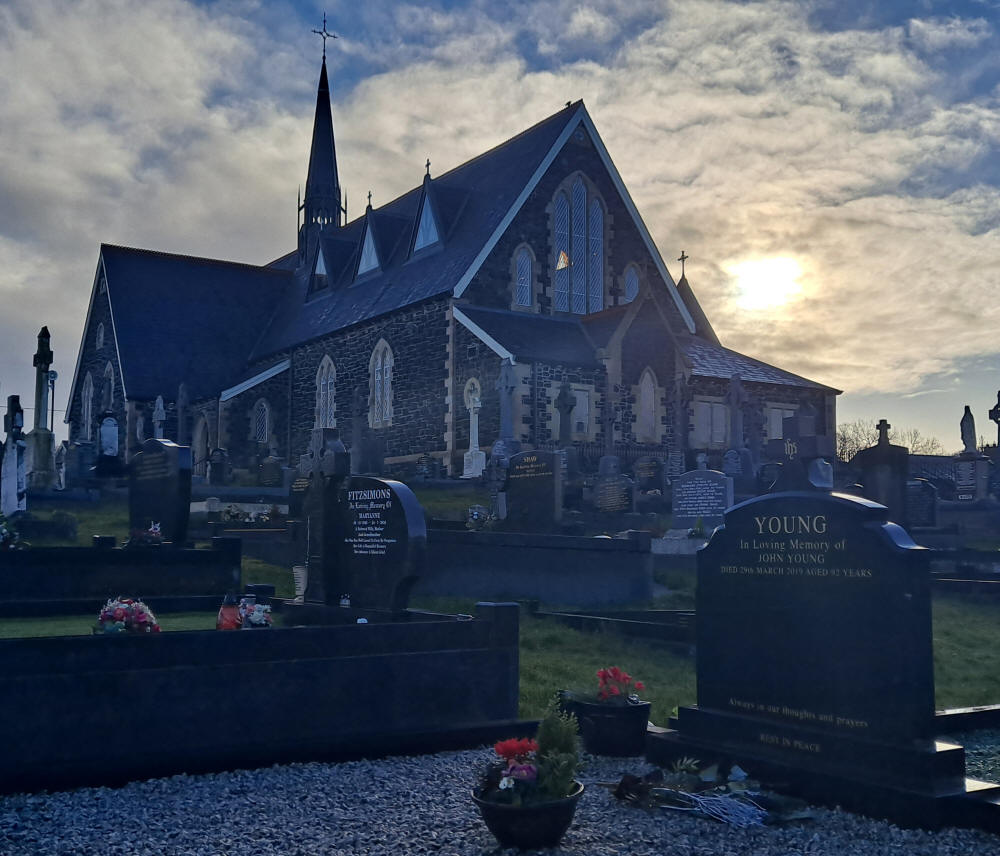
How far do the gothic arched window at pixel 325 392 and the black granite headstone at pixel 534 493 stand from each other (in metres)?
17.8

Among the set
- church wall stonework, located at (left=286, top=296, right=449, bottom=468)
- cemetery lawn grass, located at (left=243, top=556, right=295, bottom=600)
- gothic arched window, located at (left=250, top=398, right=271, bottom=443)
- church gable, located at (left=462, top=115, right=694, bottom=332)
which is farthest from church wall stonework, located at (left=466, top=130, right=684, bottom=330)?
cemetery lawn grass, located at (left=243, top=556, right=295, bottom=600)

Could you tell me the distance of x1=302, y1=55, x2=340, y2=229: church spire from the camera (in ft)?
156

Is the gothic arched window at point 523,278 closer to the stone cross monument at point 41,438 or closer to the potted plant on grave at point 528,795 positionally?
the stone cross monument at point 41,438

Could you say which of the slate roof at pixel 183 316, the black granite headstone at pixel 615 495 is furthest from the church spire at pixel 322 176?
the black granite headstone at pixel 615 495

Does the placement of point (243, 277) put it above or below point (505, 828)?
above

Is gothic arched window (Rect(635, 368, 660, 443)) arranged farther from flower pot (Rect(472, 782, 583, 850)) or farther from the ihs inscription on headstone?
flower pot (Rect(472, 782, 583, 850))

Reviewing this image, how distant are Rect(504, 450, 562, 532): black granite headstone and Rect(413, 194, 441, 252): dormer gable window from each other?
16151 mm

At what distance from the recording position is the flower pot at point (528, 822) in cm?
521

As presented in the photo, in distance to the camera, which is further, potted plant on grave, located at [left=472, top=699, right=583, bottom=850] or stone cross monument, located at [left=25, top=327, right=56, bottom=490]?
stone cross monument, located at [left=25, top=327, right=56, bottom=490]

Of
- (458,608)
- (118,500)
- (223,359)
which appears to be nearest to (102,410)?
(223,359)

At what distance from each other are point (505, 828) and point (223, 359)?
118 ft

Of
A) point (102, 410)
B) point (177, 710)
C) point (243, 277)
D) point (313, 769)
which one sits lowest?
point (313, 769)

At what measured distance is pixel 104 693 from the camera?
257 inches

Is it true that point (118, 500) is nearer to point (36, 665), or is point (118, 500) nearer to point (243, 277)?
point (36, 665)
